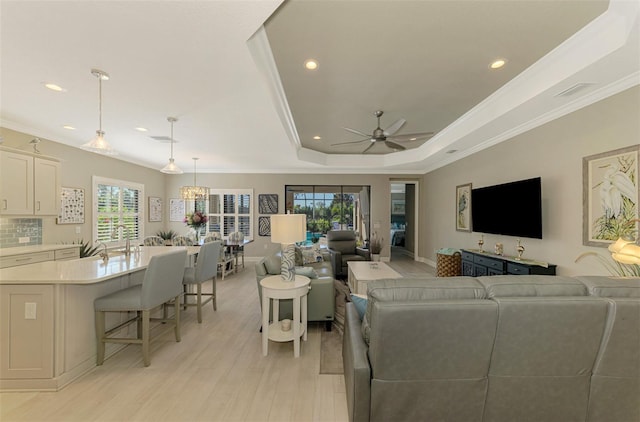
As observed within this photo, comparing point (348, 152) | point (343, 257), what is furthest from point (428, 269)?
point (348, 152)

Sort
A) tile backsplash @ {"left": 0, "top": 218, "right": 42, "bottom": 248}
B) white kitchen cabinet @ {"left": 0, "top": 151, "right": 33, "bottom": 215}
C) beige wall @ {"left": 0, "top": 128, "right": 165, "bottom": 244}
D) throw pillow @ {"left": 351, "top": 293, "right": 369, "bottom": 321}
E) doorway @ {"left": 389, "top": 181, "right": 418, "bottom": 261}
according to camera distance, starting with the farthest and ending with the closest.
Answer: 1. doorway @ {"left": 389, "top": 181, "right": 418, "bottom": 261}
2. beige wall @ {"left": 0, "top": 128, "right": 165, "bottom": 244}
3. tile backsplash @ {"left": 0, "top": 218, "right": 42, "bottom": 248}
4. white kitchen cabinet @ {"left": 0, "top": 151, "right": 33, "bottom": 215}
5. throw pillow @ {"left": 351, "top": 293, "right": 369, "bottom": 321}

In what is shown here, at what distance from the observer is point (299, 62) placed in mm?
2762

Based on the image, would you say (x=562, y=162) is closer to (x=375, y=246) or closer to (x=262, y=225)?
(x=375, y=246)

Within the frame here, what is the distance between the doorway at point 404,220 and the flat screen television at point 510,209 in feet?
9.73

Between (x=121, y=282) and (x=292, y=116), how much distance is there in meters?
3.23

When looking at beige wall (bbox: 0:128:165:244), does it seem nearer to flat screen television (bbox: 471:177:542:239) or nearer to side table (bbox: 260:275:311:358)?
side table (bbox: 260:275:311:358)

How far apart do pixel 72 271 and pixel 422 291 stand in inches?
112

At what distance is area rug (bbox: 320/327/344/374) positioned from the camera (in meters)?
2.37

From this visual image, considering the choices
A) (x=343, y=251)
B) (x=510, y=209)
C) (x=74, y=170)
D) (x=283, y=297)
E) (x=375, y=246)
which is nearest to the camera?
(x=283, y=297)

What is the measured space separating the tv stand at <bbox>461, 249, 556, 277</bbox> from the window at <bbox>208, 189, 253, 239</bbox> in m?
5.55

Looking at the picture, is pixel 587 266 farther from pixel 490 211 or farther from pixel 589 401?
pixel 589 401

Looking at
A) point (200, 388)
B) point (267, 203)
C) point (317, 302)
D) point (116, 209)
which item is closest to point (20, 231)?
point (116, 209)

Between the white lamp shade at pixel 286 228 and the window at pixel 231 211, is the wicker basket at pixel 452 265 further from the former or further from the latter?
the window at pixel 231 211

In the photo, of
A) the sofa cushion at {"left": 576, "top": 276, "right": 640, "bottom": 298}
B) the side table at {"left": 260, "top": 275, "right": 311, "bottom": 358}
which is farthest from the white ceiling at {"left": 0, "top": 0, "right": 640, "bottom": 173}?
the side table at {"left": 260, "top": 275, "right": 311, "bottom": 358}
